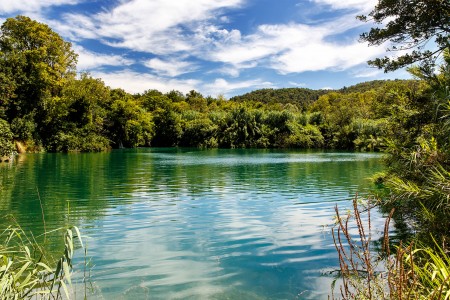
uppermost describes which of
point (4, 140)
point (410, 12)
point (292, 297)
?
point (410, 12)

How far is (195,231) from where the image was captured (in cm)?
811

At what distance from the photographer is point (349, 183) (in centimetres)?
1620

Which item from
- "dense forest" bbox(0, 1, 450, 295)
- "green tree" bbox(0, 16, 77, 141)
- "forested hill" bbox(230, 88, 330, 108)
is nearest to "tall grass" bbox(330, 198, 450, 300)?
"dense forest" bbox(0, 1, 450, 295)

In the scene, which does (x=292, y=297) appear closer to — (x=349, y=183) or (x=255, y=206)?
(x=255, y=206)

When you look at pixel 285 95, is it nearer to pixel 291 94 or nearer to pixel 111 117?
pixel 291 94

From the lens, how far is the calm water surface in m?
5.13

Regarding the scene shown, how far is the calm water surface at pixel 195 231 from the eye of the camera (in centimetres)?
513

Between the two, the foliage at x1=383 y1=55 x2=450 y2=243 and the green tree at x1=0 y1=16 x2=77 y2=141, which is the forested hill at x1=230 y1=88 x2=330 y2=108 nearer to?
the green tree at x1=0 y1=16 x2=77 y2=141

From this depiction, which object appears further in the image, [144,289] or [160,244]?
[160,244]

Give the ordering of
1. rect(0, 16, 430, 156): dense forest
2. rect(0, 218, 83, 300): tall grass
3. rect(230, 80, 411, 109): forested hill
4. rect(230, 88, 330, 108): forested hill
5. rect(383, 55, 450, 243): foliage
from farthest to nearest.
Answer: rect(230, 88, 330, 108): forested hill
rect(230, 80, 411, 109): forested hill
rect(0, 16, 430, 156): dense forest
rect(383, 55, 450, 243): foliage
rect(0, 218, 83, 300): tall grass

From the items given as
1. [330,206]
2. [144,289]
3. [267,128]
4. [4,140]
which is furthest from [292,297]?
[267,128]

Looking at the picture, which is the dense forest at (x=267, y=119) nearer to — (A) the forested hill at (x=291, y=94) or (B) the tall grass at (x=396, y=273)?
(B) the tall grass at (x=396, y=273)

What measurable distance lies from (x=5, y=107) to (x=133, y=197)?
31069mm

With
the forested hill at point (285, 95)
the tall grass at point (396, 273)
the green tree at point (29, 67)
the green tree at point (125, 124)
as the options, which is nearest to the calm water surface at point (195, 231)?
the tall grass at point (396, 273)
